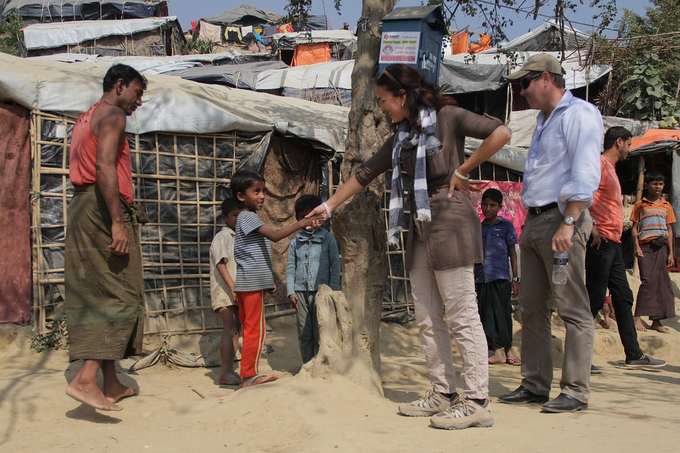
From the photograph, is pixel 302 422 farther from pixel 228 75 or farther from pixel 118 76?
pixel 228 75

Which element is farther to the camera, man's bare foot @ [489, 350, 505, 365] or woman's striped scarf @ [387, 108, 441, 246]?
man's bare foot @ [489, 350, 505, 365]

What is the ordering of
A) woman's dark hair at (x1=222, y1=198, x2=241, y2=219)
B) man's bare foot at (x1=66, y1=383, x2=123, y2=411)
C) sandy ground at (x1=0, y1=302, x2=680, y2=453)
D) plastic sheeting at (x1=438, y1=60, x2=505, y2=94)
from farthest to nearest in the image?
plastic sheeting at (x1=438, y1=60, x2=505, y2=94), woman's dark hair at (x1=222, y1=198, x2=241, y2=219), man's bare foot at (x1=66, y1=383, x2=123, y2=411), sandy ground at (x1=0, y1=302, x2=680, y2=453)

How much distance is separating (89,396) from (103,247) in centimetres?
74

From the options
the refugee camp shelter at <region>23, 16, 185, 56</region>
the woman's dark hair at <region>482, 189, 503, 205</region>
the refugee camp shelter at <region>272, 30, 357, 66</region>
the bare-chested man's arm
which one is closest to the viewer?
the bare-chested man's arm

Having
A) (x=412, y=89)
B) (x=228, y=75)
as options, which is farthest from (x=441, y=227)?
(x=228, y=75)

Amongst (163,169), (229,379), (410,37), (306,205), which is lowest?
(229,379)

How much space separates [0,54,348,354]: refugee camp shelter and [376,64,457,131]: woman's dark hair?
3.39m

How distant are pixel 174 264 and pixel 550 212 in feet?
12.4

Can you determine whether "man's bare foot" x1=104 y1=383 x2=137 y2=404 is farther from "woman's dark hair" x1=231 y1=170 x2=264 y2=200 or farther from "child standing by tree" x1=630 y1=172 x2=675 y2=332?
"child standing by tree" x1=630 y1=172 x2=675 y2=332

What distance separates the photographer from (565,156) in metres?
3.80

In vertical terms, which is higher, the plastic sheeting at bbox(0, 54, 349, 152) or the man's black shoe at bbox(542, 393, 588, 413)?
the plastic sheeting at bbox(0, 54, 349, 152)

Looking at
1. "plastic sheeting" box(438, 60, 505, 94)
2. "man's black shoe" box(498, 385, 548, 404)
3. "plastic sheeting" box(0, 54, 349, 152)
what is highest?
"plastic sheeting" box(438, 60, 505, 94)

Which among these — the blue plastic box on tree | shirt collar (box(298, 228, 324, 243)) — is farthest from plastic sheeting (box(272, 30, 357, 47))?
the blue plastic box on tree

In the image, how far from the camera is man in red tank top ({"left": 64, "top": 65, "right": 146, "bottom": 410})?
382 centimetres
